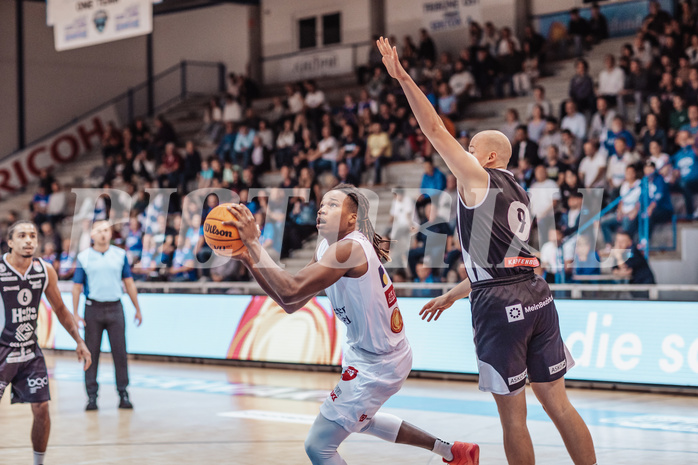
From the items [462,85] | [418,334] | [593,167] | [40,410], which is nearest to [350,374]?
[40,410]

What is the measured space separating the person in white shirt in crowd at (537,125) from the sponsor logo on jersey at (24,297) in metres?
10.7

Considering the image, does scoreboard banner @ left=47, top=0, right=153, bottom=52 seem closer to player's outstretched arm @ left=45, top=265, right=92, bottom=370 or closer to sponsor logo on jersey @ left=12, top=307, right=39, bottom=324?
player's outstretched arm @ left=45, top=265, right=92, bottom=370

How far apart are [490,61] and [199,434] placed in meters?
12.7

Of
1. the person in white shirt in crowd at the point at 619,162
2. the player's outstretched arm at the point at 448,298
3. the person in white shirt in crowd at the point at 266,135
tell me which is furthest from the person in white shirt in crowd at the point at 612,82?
the player's outstretched arm at the point at 448,298

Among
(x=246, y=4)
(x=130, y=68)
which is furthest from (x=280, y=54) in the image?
(x=130, y=68)

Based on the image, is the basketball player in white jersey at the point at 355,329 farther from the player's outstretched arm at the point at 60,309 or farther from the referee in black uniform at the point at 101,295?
the referee in black uniform at the point at 101,295

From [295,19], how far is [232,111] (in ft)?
14.5

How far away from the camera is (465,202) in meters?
5.73

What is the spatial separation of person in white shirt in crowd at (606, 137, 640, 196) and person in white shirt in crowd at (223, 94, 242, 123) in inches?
459

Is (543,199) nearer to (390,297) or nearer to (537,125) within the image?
(537,125)

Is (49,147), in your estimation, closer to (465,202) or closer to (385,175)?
(385,175)

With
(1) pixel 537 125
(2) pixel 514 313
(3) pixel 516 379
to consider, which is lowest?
(3) pixel 516 379

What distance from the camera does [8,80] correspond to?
27.6 m

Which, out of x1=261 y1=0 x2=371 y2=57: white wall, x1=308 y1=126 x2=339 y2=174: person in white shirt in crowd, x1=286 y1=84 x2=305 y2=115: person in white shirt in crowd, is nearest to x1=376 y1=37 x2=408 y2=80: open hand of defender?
x1=308 y1=126 x2=339 y2=174: person in white shirt in crowd
